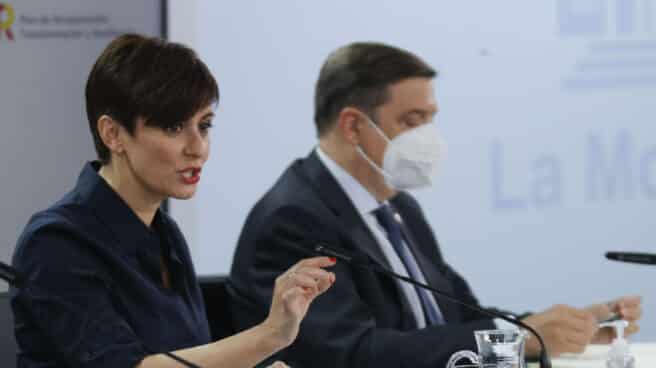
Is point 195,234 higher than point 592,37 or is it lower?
lower

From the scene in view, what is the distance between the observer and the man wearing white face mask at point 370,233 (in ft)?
7.88

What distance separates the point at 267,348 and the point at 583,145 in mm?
2318

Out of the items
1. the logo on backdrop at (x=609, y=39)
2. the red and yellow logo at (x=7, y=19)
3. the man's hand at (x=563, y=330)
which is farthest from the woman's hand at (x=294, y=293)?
the logo on backdrop at (x=609, y=39)

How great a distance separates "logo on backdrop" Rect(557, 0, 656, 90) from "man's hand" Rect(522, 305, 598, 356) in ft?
5.01

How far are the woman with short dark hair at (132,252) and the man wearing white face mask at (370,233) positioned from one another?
0.54 metres

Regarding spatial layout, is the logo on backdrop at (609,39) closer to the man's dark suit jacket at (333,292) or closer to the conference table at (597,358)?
the man's dark suit jacket at (333,292)

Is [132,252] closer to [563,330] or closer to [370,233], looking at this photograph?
[370,233]

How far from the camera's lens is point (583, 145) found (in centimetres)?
381

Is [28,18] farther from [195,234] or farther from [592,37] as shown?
[592,37]

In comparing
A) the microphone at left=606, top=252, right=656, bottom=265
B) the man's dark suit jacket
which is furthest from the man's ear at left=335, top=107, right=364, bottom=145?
the microphone at left=606, top=252, right=656, bottom=265

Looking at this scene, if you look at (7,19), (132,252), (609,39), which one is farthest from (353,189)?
(609,39)

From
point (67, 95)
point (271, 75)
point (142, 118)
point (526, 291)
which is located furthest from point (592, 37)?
point (142, 118)

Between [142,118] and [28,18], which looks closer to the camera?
[142,118]

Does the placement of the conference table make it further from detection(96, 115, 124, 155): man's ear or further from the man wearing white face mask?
detection(96, 115, 124, 155): man's ear
